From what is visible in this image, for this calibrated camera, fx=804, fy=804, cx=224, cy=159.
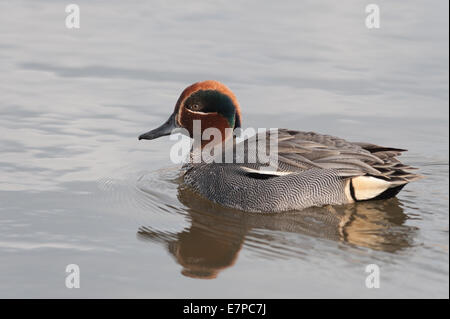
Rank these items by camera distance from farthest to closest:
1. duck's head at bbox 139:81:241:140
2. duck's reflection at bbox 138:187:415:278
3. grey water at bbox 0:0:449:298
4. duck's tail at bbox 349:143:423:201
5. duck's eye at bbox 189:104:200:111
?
duck's eye at bbox 189:104:200:111 → duck's head at bbox 139:81:241:140 → duck's tail at bbox 349:143:423:201 → duck's reflection at bbox 138:187:415:278 → grey water at bbox 0:0:449:298

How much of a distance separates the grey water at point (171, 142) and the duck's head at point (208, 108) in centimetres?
70

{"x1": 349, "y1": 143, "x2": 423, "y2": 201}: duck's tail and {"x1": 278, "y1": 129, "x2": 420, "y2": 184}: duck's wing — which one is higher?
{"x1": 278, "y1": 129, "x2": 420, "y2": 184}: duck's wing

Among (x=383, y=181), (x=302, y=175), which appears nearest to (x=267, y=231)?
(x=302, y=175)

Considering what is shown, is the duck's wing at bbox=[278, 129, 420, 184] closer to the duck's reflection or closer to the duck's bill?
the duck's reflection

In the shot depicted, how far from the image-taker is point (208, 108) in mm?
8875

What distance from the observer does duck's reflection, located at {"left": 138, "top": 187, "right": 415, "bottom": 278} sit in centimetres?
684

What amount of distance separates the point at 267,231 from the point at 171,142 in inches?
123

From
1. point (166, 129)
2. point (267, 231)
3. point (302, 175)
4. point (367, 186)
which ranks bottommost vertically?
point (267, 231)

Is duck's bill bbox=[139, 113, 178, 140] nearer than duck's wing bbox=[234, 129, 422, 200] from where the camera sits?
No

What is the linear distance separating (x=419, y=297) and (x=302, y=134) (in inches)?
114

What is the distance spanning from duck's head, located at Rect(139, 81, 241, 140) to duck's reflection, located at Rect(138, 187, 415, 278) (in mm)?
1012

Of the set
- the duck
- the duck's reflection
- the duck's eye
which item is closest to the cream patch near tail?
the duck

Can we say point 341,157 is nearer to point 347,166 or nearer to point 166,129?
point 347,166

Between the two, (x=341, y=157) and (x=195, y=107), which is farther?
(x=195, y=107)
